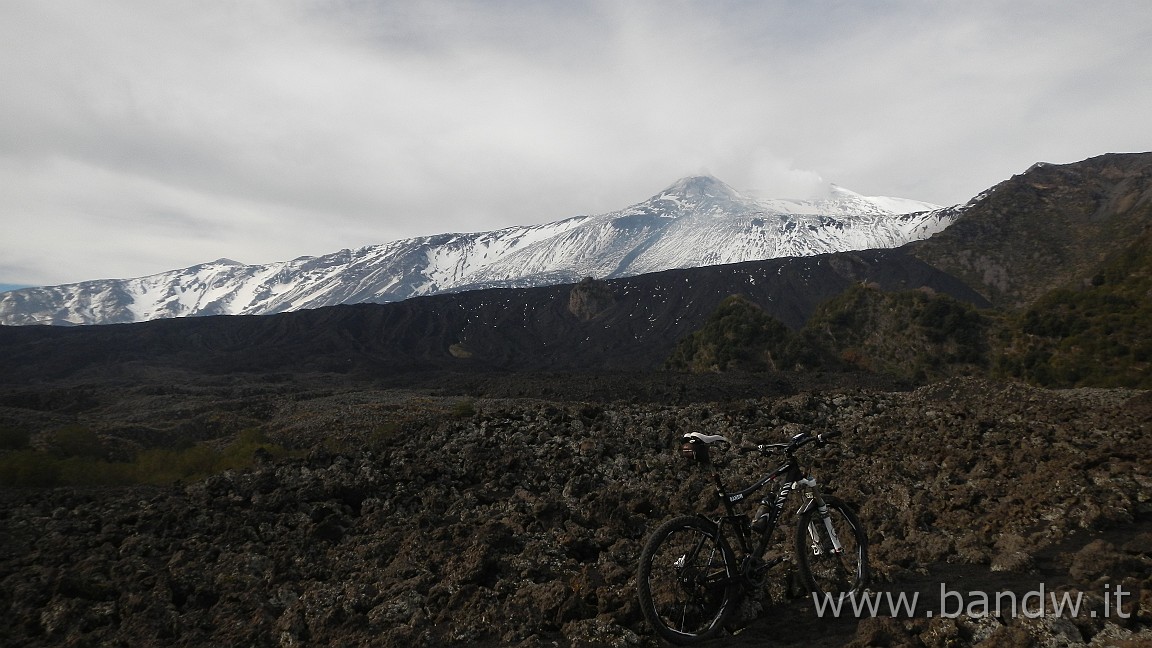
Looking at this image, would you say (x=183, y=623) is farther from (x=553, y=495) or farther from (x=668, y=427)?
(x=668, y=427)

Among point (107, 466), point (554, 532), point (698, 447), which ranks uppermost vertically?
point (698, 447)

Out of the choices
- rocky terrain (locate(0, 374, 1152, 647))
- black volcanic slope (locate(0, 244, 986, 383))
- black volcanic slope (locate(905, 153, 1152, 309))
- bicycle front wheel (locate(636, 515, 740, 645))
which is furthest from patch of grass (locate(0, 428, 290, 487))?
black volcanic slope (locate(905, 153, 1152, 309))

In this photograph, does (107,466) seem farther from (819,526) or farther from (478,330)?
(478,330)

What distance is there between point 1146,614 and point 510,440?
9118mm

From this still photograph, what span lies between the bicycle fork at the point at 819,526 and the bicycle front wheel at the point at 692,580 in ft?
2.48

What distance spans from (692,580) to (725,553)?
0.30 meters

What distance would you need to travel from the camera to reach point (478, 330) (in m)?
92.1

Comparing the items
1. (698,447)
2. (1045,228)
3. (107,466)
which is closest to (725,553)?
(698,447)

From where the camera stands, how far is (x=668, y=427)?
12.2 metres

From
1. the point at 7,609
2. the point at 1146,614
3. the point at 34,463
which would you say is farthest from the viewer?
the point at 34,463

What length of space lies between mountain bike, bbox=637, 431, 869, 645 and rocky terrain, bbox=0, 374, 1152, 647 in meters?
0.26

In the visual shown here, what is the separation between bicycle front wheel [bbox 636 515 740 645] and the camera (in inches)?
164

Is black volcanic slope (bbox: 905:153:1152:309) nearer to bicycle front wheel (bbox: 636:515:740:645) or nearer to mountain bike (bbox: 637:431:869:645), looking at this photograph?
mountain bike (bbox: 637:431:869:645)

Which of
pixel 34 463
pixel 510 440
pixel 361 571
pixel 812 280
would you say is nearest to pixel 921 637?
pixel 361 571
